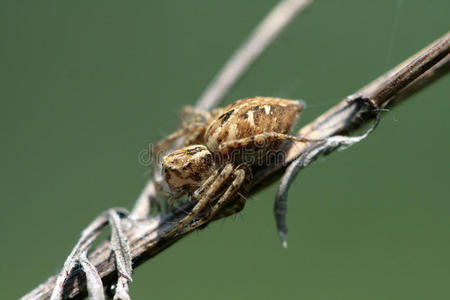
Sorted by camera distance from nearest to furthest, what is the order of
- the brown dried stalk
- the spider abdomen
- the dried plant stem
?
the brown dried stalk, the spider abdomen, the dried plant stem

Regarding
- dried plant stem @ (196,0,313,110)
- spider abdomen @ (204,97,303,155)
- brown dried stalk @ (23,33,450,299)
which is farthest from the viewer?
dried plant stem @ (196,0,313,110)

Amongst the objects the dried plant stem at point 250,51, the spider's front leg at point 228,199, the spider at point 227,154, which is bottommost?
the spider's front leg at point 228,199

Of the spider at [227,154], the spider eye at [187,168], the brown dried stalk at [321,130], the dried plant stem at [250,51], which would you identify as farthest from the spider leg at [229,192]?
the dried plant stem at [250,51]

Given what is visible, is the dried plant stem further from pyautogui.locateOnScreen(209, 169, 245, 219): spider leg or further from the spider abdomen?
pyautogui.locateOnScreen(209, 169, 245, 219): spider leg

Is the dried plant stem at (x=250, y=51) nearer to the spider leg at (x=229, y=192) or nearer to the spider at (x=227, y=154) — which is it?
the spider at (x=227, y=154)

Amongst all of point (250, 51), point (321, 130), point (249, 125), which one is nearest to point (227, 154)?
point (249, 125)

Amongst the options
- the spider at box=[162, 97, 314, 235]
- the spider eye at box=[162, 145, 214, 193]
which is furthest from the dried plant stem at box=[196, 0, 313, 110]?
the spider eye at box=[162, 145, 214, 193]

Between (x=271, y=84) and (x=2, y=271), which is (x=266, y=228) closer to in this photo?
(x=271, y=84)
